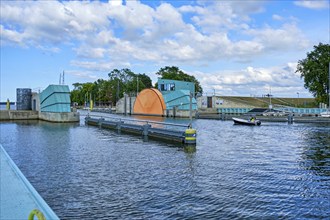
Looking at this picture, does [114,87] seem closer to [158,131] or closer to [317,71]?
[317,71]

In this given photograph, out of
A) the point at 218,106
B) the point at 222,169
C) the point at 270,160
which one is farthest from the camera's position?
the point at 218,106

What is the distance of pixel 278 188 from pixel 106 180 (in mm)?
7781

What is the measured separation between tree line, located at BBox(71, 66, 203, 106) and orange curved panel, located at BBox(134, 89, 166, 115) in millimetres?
28036

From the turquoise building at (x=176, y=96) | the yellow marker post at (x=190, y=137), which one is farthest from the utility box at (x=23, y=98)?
the yellow marker post at (x=190, y=137)

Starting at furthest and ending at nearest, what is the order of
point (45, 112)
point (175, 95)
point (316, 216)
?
point (175, 95), point (45, 112), point (316, 216)

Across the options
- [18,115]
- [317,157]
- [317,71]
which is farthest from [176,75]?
[317,157]

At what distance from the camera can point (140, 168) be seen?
58.7 ft

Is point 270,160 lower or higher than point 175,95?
lower

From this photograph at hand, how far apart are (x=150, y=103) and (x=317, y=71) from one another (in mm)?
43238

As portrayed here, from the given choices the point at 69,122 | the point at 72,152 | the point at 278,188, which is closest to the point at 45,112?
the point at 69,122

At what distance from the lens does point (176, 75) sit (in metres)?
118

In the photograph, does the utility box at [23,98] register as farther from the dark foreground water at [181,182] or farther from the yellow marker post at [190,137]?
the yellow marker post at [190,137]

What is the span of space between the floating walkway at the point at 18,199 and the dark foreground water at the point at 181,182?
5.82ft

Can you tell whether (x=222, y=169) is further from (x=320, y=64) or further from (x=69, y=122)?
(x=320, y=64)
